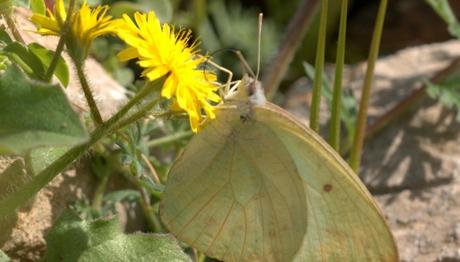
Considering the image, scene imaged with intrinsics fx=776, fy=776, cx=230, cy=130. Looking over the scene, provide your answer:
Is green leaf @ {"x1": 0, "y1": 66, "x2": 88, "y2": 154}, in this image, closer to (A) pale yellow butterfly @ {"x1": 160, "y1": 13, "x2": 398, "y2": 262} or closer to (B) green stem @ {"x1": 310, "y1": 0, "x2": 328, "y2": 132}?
(A) pale yellow butterfly @ {"x1": 160, "y1": 13, "x2": 398, "y2": 262}

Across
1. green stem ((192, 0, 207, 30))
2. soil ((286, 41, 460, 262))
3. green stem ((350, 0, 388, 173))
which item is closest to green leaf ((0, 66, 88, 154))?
green stem ((350, 0, 388, 173))

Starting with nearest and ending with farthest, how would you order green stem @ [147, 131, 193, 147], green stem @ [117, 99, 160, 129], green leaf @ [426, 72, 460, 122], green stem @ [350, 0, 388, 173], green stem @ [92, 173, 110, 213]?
green stem @ [117, 99, 160, 129] → green stem @ [92, 173, 110, 213] → green stem @ [350, 0, 388, 173] → green stem @ [147, 131, 193, 147] → green leaf @ [426, 72, 460, 122]

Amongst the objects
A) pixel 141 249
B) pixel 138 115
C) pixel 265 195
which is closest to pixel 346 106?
pixel 265 195

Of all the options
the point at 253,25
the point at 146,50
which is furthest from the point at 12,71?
the point at 253,25

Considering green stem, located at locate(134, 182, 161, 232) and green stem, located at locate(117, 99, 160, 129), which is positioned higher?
green stem, located at locate(117, 99, 160, 129)

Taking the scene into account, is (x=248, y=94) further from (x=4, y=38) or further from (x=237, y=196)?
(x=4, y=38)

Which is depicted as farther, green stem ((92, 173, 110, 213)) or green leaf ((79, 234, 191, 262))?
green stem ((92, 173, 110, 213))
